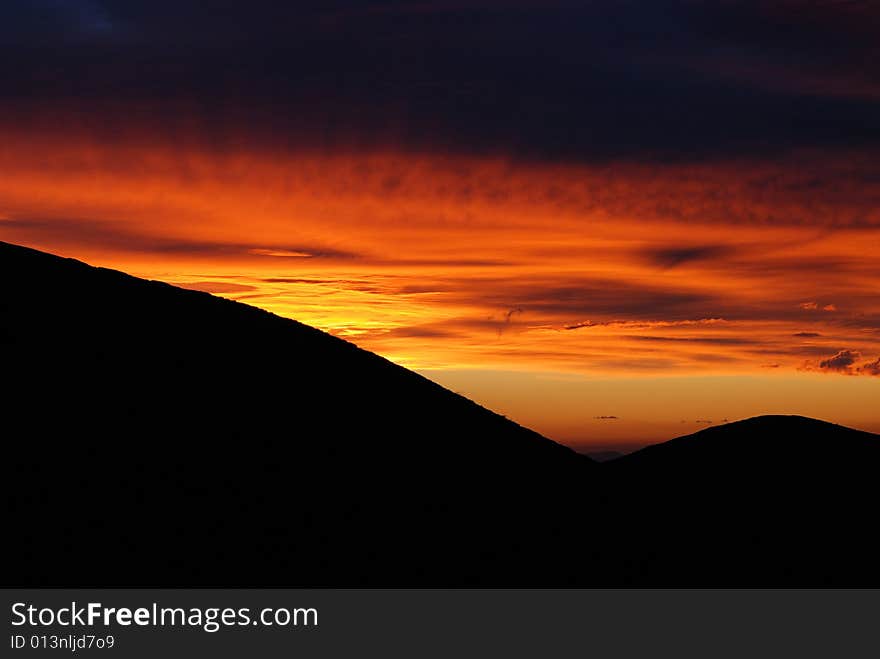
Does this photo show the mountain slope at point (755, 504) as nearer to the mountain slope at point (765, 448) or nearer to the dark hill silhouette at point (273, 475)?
the mountain slope at point (765, 448)

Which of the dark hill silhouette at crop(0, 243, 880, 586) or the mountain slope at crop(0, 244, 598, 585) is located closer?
the mountain slope at crop(0, 244, 598, 585)

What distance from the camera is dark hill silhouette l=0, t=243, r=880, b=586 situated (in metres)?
40.4

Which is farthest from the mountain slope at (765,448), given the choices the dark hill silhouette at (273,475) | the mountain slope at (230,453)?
the mountain slope at (230,453)

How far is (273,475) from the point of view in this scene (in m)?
46.4

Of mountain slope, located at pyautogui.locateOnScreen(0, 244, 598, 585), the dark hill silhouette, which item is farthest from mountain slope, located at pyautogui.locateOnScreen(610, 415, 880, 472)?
mountain slope, located at pyautogui.locateOnScreen(0, 244, 598, 585)

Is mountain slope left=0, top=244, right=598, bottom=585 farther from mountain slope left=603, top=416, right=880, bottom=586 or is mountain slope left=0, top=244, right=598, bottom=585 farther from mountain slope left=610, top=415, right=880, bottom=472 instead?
mountain slope left=610, top=415, right=880, bottom=472

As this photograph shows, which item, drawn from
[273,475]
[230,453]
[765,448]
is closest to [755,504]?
[765,448]

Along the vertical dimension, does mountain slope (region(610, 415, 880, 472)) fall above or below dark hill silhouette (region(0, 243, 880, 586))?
above

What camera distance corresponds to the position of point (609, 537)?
52.1m

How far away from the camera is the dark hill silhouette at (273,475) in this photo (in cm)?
4041

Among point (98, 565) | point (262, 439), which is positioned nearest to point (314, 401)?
point (262, 439)

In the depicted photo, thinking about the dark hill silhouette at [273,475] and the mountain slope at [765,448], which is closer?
the dark hill silhouette at [273,475]

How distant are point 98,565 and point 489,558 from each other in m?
16.1

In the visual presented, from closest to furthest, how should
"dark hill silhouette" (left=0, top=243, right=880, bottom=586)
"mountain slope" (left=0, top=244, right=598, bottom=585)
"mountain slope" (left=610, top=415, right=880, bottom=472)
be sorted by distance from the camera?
"mountain slope" (left=0, top=244, right=598, bottom=585) → "dark hill silhouette" (left=0, top=243, right=880, bottom=586) → "mountain slope" (left=610, top=415, right=880, bottom=472)
